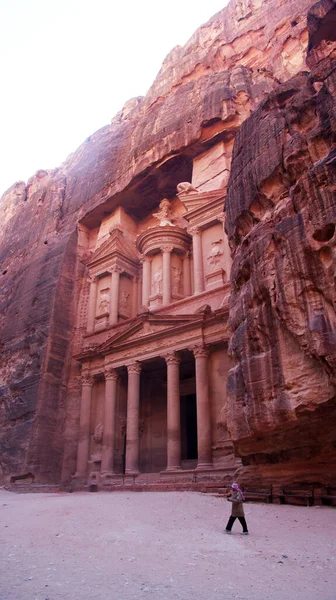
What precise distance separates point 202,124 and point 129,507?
2279cm

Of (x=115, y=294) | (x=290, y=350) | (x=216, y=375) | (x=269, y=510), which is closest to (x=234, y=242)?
(x=290, y=350)

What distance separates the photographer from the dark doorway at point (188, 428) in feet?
76.8

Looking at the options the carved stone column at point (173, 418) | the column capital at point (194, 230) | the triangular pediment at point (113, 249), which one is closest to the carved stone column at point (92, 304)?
the triangular pediment at point (113, 249)

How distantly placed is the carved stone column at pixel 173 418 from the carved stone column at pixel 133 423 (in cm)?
209

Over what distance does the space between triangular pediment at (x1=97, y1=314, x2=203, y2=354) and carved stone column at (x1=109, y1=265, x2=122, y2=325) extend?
3.18 metres

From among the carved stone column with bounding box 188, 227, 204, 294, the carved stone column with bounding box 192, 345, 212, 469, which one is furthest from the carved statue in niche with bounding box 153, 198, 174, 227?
the carved stone column with bounding box 192, 345, 212, 469

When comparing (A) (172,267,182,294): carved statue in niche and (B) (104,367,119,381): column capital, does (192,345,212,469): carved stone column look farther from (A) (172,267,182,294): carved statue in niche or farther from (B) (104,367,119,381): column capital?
(A) (172,267,182,294): carved statue in niche

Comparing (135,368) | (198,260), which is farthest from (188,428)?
(198,260)

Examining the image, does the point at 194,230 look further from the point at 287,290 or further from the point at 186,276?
the point at 287,290

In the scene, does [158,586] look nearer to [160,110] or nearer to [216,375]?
[216,375]

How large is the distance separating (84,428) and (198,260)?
11.3m

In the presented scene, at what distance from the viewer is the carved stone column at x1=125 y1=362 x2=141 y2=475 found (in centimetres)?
2078

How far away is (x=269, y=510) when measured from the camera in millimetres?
9648

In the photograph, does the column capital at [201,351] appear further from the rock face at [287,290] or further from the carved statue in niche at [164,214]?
the carved statue in niche at [164,214]
